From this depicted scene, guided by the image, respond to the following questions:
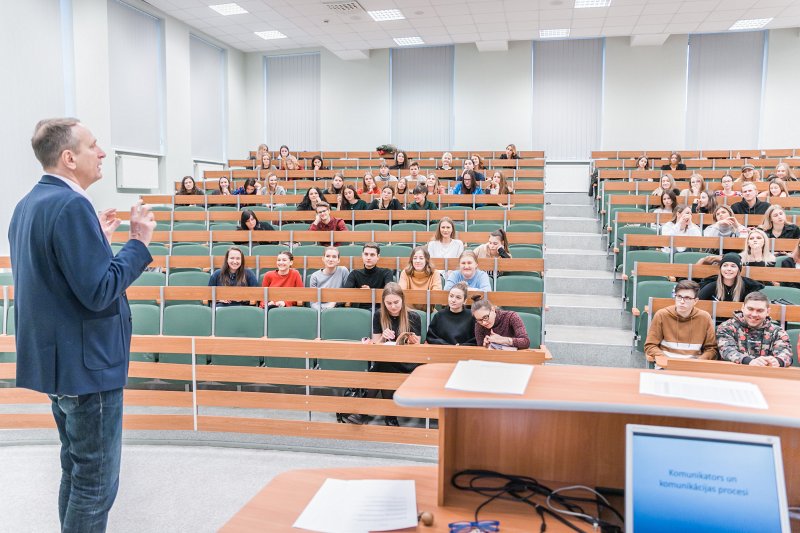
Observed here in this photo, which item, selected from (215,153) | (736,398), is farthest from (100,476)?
(215,153)

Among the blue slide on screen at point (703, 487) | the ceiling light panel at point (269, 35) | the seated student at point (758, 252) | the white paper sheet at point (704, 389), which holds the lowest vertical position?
the blue slide on screen at point (703, 487)

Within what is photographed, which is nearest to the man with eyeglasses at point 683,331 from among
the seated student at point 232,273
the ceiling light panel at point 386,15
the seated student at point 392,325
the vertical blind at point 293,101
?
the seated student at point 392,325

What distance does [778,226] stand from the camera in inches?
208

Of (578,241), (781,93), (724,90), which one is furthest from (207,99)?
(781,93)

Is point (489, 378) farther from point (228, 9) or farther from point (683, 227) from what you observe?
point (228, 9)

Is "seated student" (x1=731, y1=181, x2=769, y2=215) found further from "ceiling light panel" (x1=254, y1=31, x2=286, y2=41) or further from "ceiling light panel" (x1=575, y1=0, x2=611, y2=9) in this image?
"ceiling light panel" (x1=254, y1=31, x2=286, y2=41)

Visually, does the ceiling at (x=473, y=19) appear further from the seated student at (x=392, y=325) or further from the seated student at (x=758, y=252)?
the seated student at (x=392, y=325)

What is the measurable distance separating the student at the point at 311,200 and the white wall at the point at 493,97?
5.96 m

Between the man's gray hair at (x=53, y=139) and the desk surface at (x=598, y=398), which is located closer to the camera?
the desk surface at (x=598, y=398)

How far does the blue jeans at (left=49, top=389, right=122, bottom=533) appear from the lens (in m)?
1.59

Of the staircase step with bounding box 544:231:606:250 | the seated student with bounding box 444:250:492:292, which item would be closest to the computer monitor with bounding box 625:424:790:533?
the seated student with bounding box 444:250:492:292

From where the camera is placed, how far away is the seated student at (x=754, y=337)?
3.38m

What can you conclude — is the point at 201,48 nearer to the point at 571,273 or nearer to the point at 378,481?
the point at 571,273

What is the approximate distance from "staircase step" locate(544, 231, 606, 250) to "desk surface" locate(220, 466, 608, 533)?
575cm
